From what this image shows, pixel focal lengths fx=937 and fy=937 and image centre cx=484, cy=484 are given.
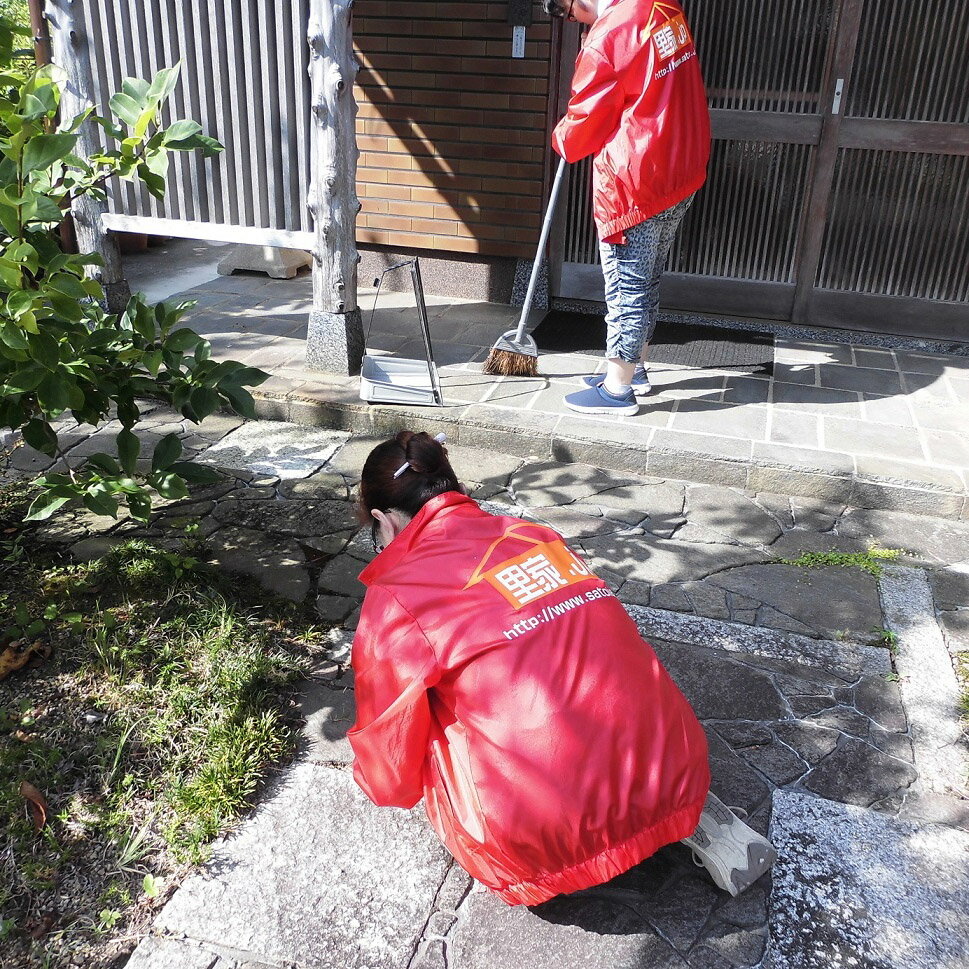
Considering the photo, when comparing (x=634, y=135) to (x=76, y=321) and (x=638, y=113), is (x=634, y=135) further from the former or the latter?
(x=76, y=321)

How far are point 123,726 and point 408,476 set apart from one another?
1.42 m

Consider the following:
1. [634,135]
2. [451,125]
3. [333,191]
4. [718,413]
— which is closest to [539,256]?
[634,135]

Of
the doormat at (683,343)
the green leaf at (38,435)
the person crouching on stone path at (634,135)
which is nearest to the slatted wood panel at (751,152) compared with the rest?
the doormat at (683,343)

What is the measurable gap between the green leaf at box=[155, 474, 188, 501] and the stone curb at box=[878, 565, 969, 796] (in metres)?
2.73

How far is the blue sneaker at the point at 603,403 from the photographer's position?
532 centimetres

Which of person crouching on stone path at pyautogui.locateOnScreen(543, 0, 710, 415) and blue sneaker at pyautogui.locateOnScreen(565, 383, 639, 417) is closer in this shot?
person crouching on stone path at pyautogui.locateOnScreen(543, 0, 710, 415)

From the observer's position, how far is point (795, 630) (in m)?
3.75

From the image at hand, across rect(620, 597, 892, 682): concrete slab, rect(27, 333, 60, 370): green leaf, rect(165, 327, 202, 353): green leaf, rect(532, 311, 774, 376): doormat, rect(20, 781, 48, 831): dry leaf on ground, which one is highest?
rect(27, 333, 60, 370): green leaf

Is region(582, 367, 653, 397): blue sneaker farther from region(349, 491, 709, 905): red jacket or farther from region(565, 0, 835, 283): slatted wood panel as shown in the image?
region(349, 491, 709, 905): red jacket

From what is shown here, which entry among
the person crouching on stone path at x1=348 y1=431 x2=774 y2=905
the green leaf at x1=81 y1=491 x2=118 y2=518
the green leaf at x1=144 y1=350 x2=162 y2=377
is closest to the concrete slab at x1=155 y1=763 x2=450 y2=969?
the person crouching on stone path at x1=348 y1=431 x2=774 y2=905

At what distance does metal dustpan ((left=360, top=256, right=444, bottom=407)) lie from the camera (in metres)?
5.33

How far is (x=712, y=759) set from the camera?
10.2 ft

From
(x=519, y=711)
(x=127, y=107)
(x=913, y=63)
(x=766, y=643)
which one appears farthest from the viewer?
(x=913, y=63)

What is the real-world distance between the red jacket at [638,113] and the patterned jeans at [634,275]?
9 cm
